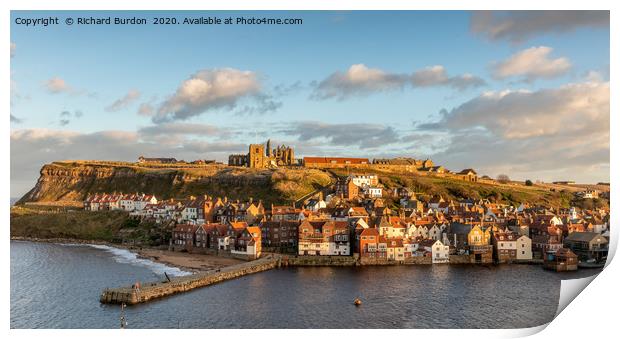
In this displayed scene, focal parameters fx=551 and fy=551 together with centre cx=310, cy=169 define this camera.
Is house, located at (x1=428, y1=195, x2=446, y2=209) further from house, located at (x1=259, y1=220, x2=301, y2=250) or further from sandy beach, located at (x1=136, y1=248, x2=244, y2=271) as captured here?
sandy beach, located at (x1=136, y1=248, x2=244, y2=271)

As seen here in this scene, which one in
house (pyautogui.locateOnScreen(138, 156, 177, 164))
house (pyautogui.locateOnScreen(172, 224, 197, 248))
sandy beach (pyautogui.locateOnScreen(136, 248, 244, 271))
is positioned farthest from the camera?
house (pyautogui.locateOnScreen(138, 156, 177, 164))

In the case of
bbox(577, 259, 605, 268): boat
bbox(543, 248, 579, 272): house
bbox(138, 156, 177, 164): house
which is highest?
bbox(138, 156, 177, 164): house

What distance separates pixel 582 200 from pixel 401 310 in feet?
168

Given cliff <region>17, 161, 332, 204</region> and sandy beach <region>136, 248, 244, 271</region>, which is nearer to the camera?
sandy beach <region>136, 248, 244, 271</region>

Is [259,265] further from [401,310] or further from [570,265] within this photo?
[570,265]

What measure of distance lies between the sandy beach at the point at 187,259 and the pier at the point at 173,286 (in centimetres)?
211

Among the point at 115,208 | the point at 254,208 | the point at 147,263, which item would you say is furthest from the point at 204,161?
the point at 147,263

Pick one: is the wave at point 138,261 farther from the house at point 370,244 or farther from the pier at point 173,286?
the house at point 370,244

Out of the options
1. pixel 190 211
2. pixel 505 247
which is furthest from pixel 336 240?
pixel 190 211

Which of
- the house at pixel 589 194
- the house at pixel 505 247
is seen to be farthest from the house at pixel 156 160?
the house at pixel 505 247

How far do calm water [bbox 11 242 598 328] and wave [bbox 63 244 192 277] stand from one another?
182 millimetres

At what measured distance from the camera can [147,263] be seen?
1463 inches

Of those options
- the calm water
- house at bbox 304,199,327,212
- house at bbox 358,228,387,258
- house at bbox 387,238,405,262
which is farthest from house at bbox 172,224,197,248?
house at bbox 387,238,405,262

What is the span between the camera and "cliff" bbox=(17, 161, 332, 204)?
65.3m
